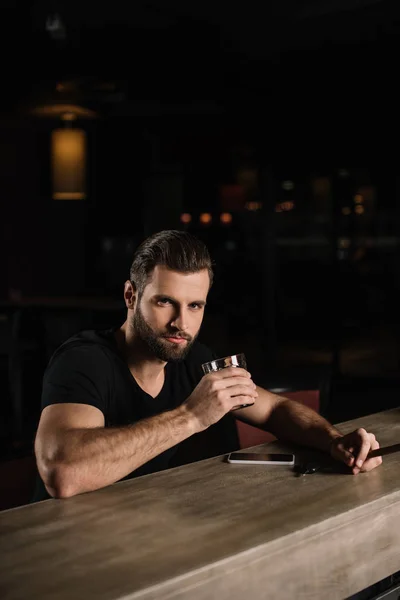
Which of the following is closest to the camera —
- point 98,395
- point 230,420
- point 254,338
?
point 98,395

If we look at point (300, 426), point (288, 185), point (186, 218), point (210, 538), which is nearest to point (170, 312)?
point (300, 426)

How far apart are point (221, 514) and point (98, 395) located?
538mm

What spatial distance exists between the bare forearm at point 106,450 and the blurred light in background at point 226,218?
8.17 m

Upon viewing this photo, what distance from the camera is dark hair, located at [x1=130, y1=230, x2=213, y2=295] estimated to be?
2111 mm

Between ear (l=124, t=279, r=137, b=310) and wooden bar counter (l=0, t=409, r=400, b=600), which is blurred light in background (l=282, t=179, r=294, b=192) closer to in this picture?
ear (l=124, t=279, r=137, b=310)

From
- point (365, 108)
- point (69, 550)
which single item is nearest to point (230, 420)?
point (69, 550)

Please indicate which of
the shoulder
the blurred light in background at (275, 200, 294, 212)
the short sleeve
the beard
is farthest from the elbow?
the blurred light in background at (275, 200, 294, 212)

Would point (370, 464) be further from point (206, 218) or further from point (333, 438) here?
point (206, 218)

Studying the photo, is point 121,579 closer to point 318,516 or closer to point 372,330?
point 318,516

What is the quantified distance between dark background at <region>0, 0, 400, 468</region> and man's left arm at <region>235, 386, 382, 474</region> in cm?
191

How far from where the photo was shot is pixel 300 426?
2105 mm

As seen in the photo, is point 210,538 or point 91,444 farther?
point 91,444

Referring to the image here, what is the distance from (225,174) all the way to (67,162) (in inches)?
189

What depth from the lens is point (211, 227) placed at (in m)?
10.1
